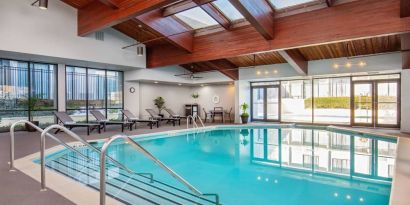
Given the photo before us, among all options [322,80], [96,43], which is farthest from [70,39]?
[322,80]

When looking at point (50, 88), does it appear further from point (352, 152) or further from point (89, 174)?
point (352, 152)

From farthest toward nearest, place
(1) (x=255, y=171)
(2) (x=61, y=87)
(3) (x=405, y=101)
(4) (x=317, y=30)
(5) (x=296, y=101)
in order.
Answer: (5) (x=296, y=101), (2) (x=61, y=87), (3) (x=405, y=101), (4) (x=317, y=30), (1) (x=255, y=171)

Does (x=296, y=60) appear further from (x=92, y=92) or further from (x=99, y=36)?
(x=92, y=92)

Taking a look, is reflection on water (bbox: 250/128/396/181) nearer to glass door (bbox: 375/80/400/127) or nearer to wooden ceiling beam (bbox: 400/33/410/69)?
glass door (bbox: 375/80/400/127)

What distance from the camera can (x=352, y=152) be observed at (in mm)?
6465

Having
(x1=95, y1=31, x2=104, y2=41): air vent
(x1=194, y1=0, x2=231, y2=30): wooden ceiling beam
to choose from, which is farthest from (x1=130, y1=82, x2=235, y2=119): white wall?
(x1=194, y1=0, x2=231, y2=30): wooden ceiling beam

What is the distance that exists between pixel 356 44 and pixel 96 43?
10.2 m

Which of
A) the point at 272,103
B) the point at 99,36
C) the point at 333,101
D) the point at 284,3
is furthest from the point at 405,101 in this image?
the point at 99,36

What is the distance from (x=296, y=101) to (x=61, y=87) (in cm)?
1144

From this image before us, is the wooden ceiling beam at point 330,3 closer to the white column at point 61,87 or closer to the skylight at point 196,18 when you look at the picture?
the skylight at point 196,18

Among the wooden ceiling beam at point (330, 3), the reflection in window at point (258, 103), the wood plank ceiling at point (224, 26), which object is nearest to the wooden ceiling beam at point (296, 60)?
the wood plank ceiling at point (224, 26)

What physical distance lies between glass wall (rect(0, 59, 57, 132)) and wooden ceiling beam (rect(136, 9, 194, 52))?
4.92 metres

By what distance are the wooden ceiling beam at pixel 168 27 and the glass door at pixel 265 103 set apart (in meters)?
5.68

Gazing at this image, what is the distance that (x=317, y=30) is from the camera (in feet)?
23.3
